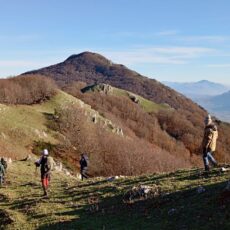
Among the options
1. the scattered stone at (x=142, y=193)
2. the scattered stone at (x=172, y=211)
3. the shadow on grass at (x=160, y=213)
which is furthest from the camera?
the scattered stone at (x=142, y=193)

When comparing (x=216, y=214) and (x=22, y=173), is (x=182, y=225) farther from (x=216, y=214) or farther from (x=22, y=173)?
(x=22, y=173)

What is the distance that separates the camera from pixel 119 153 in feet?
318

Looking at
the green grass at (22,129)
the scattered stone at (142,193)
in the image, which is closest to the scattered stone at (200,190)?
the scattered stone at (142,193)

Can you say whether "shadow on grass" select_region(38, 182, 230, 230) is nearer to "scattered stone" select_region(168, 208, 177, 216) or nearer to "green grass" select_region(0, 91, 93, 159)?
"scattered stone" select_region(168, 208, 177, 216)

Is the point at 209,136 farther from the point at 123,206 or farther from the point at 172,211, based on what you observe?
the point at 172,211

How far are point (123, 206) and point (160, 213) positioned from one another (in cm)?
255

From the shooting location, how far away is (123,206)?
70.3 feet

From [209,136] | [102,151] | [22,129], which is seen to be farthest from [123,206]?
[102,151]

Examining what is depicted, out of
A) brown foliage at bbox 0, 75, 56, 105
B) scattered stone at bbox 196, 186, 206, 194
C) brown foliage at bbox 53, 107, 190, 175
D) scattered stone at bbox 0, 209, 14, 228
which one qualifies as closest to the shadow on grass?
scattered stone at bbox 196, 186, 206, 194

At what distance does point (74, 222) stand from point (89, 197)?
4.36 meters

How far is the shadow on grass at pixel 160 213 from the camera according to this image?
1730cm

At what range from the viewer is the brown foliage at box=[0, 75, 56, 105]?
14525 centimetres

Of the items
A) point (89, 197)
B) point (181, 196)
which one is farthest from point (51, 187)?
point (181, 196)

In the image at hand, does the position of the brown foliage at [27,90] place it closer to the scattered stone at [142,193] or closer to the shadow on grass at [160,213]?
the scattered stone at [142,193]
